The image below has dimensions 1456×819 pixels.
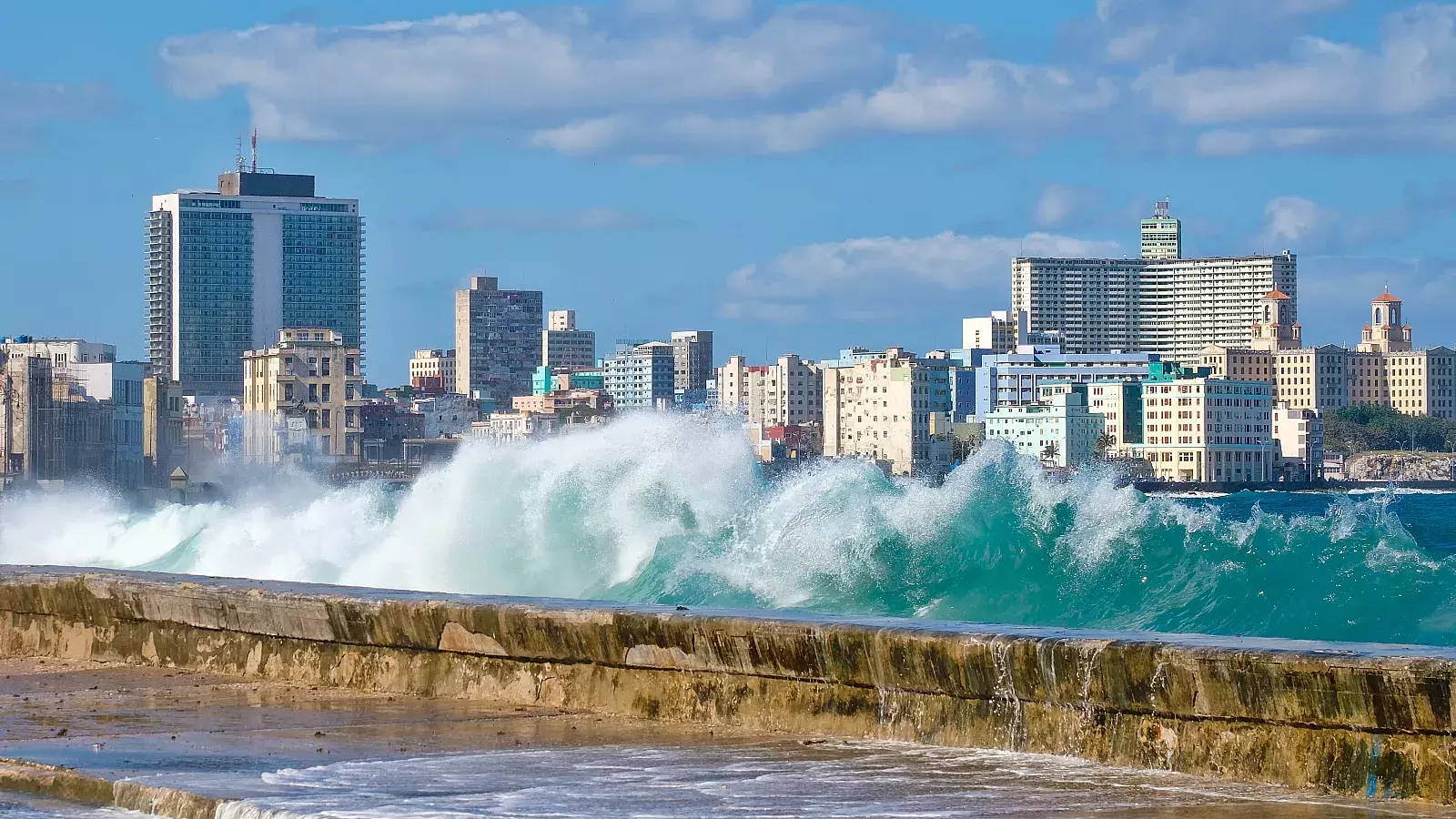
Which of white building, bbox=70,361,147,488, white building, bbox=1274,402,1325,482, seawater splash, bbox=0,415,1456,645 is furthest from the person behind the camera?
white building, bbox=1274,402,1325,482

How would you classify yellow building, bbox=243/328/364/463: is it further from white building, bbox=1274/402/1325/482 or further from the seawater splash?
the seawater splash

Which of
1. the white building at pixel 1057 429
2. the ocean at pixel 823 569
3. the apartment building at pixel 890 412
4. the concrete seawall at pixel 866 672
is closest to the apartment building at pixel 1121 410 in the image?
the white building at pixel 1057 429

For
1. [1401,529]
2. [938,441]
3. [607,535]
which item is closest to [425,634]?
[1401,529]

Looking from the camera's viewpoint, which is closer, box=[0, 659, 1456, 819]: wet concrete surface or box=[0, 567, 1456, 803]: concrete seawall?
box=[0, 659, 1456, 819]: wet concrete surface

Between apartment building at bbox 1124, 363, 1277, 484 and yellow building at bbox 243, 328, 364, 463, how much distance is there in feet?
211

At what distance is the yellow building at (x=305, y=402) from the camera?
15688cm

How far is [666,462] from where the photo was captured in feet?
78.7

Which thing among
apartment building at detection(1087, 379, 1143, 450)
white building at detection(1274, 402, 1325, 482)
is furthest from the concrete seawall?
white building at detection(1274, 402, 1325, 482)

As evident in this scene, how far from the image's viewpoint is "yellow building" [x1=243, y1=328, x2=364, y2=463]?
156875 millimetres

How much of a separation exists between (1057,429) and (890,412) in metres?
15.5

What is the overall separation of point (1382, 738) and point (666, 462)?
17.7 meters

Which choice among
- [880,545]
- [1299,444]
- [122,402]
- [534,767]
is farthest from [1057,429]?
[534,767]

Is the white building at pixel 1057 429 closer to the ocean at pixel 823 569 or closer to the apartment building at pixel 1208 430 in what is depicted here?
the apartment building at pixel 1208 430

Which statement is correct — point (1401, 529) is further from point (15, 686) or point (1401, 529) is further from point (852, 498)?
point (15, 686)
